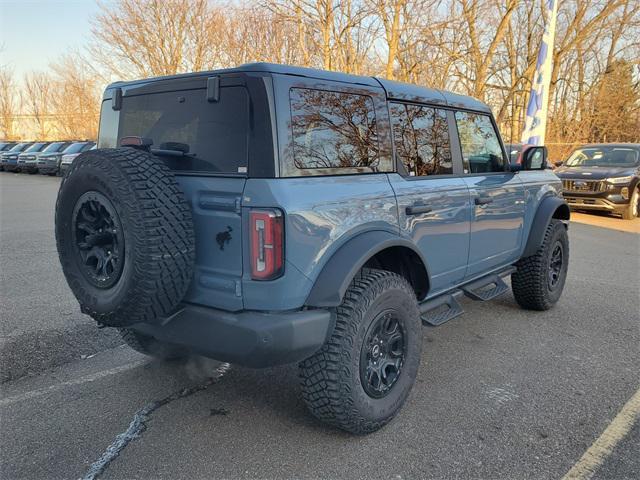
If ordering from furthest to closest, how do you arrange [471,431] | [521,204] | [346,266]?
[521,204] → [471,431] → [346,266]

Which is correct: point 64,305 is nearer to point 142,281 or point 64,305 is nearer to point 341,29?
point 142,281

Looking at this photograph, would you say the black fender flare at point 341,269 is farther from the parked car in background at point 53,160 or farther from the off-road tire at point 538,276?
the parked car in background at point 53,160

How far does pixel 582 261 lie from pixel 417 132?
533 centimetres

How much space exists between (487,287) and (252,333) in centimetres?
287

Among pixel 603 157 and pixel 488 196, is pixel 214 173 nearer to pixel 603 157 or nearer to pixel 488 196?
pixel 488 196

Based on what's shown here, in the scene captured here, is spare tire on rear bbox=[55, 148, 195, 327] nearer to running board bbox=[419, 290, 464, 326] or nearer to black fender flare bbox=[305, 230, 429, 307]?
black fender flare bbox=[305, 230, 429, 307]

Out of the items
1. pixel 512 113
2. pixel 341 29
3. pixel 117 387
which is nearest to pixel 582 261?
pixel 117 387

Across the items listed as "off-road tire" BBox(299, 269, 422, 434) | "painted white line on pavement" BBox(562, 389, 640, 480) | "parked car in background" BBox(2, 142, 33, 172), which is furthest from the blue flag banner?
"parked car in background" BBox(2, 142, 33, 172)

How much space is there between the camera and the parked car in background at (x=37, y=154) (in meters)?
26.0

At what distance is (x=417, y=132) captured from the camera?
3.61 meters

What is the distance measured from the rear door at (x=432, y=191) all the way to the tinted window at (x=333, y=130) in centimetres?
26

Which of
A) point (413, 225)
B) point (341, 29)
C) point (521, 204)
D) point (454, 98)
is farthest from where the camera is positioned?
point (341, 29)

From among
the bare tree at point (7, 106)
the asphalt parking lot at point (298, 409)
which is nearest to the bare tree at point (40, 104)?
the bare tree at point (7, 106)

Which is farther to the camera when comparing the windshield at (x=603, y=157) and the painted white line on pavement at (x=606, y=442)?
the windshield at (x=603, y=157)
